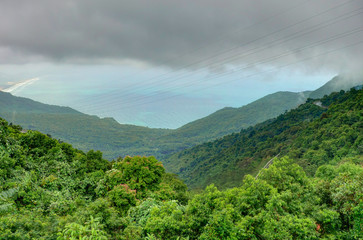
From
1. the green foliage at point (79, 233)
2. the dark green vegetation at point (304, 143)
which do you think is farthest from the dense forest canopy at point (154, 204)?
the dark green vegetation at point (304, 143)

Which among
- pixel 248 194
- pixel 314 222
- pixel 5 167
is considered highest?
pixel 5 167

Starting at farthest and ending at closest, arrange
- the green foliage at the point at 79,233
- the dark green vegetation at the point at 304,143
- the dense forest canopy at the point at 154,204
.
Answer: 1. the dark green vegetation at the point at 304,143
2. the dense forest canopy at the point at 154,204
3. the green foliage at the point at 79,233

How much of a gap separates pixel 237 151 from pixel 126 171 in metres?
102

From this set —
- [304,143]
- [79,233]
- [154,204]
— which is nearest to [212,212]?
→ [154,204]

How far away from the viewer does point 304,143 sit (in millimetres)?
75625

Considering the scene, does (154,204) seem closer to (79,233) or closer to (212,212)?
(212,212)

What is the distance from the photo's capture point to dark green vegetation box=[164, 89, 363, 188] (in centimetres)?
5798

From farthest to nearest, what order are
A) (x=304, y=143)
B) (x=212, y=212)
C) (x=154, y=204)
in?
(x=304, y=143), (x=154, y=204), (x=212, y=212)

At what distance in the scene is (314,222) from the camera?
14359 millimetres

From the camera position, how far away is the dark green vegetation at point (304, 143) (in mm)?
57981

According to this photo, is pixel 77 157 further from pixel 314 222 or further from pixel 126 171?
pixel 314 222

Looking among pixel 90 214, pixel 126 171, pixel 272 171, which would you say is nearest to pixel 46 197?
pixel 126 171

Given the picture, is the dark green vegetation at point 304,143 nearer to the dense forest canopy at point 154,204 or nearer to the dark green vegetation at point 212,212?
the dense forest canopy at point 154,204

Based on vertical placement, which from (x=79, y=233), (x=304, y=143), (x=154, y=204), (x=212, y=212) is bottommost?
(x=304, y=143)
